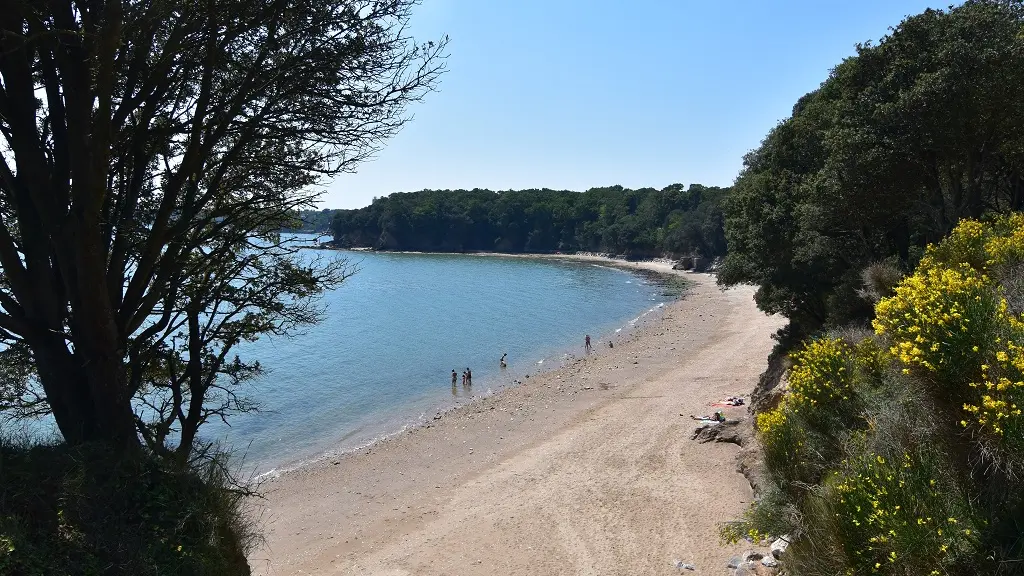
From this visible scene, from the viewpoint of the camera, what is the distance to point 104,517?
158 inches

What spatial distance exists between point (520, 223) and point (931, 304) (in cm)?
14208

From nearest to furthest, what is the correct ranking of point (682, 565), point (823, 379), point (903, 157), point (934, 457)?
1. point (934, 457)
2. point (823, 379)
3. point (682, 565)
4. point (903, 157)

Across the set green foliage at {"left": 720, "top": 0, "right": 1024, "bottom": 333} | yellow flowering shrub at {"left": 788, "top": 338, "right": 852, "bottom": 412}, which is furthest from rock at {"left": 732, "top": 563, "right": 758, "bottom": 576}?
green foliage at {"left": 720, "top": 0, "right": 1024, "bottom": 333}

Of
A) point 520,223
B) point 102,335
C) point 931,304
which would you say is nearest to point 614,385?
point 931,304

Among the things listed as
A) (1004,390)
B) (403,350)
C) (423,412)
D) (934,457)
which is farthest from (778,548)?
(403,350)

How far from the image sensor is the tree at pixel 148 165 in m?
4.41

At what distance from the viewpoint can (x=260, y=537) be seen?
5297 millimetres

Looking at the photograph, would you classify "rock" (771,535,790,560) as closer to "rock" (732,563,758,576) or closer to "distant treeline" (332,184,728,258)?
"rock" (732,563,758,576)

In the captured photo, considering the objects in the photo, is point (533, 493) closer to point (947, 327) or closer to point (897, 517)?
point (897, 517)

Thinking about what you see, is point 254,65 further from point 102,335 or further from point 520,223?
point 520,223

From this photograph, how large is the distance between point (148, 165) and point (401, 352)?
33854 mm

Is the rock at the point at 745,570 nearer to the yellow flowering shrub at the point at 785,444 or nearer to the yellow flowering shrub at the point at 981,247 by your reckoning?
the yellow flowering shrub at the point at 785,444

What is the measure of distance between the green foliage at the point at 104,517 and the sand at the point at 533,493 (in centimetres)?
596

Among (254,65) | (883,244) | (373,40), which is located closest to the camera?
(254,65)
